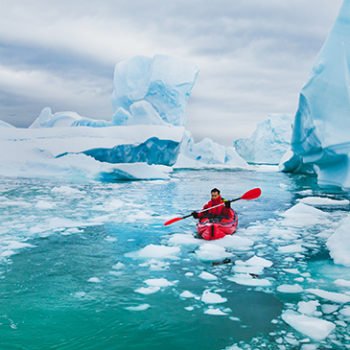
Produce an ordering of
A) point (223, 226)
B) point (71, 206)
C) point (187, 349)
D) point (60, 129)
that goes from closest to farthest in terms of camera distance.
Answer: point (187, 349) → point (223, 226) → point (71, 206) → point (60, 129)

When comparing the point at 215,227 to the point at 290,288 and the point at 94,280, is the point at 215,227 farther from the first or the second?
the point at 94,280

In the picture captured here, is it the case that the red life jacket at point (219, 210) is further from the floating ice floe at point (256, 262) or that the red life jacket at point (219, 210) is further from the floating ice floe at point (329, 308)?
the floating ice floe at point (329, 308)

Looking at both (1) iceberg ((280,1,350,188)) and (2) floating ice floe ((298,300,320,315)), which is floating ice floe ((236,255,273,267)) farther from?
(1) iceberg ((280,1,350,188))

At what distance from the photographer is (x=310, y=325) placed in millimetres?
2744

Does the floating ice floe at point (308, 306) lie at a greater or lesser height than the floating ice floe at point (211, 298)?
greater

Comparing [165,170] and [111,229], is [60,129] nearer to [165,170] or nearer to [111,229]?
[165,170]

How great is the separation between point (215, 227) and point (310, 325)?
2615 millimetres

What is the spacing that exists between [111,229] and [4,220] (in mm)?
1995

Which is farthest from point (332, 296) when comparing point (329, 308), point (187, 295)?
point (187, 295)

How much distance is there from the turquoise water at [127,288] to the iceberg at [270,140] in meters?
26.1

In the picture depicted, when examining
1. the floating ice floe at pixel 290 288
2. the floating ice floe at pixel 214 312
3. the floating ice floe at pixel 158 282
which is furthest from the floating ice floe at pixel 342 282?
the floating ice floe at pixel 158 282

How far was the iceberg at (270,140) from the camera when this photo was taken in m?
31.8

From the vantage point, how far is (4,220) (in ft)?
21.5

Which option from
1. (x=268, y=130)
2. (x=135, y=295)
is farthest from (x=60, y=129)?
(x=268, y=130)
